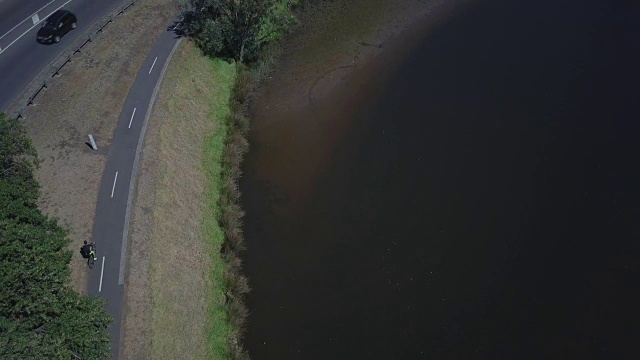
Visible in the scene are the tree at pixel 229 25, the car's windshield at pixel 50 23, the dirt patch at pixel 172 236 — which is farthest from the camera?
the car's windshield at pixel 50 23

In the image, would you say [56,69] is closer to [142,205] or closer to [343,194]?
[142,205]

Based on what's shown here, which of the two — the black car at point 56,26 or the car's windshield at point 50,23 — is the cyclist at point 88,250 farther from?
the car's windshield at point 50,23

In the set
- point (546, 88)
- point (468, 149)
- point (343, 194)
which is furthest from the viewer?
point (546, 88)

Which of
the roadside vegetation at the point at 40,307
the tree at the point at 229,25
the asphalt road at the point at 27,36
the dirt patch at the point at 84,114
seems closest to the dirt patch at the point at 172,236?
the dirt patch at the point at 84,114

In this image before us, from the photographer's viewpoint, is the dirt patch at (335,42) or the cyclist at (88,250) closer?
the cyclist at (88,250)

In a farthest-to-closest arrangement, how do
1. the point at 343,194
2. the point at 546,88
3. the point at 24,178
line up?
1. the point at 546,88
2. the point at 343,194
3. the point at 24,178

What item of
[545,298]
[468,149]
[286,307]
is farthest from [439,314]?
[468,149]

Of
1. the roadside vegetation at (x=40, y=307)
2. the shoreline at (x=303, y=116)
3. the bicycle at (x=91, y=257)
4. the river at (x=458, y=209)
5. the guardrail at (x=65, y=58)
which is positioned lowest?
the river at (x=458, y=209)
